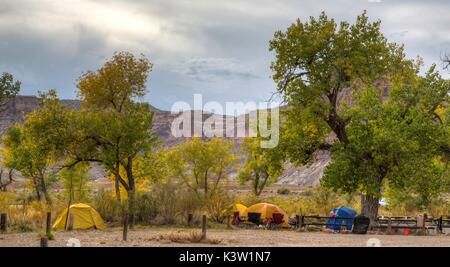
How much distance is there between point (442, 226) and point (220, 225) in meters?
13.9

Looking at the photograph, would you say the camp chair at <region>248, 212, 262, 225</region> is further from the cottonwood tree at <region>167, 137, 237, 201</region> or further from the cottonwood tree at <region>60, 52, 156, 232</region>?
the cottonwood tree at <region>167, 137, 237, 201</region>

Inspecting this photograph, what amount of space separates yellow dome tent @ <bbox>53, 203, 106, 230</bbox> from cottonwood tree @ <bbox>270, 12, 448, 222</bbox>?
1264 centimetres

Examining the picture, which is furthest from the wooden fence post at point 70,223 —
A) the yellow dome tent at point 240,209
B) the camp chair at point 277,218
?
the camp chair at point 277,218

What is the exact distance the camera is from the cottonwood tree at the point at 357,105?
124ft

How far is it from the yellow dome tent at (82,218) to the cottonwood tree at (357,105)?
12.6 metres

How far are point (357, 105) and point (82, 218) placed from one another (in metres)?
18.6

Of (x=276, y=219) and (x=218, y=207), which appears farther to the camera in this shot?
(x=276, y=219)

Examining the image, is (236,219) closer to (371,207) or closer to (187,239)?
(371,207)

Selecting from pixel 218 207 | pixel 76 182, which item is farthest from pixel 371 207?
pixel 76 182

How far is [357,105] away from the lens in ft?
132

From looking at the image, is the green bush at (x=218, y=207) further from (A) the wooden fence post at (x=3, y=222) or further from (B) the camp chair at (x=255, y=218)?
(A) the wooden fence post at (x=3, y=222)

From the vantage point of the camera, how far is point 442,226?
39062 mm
